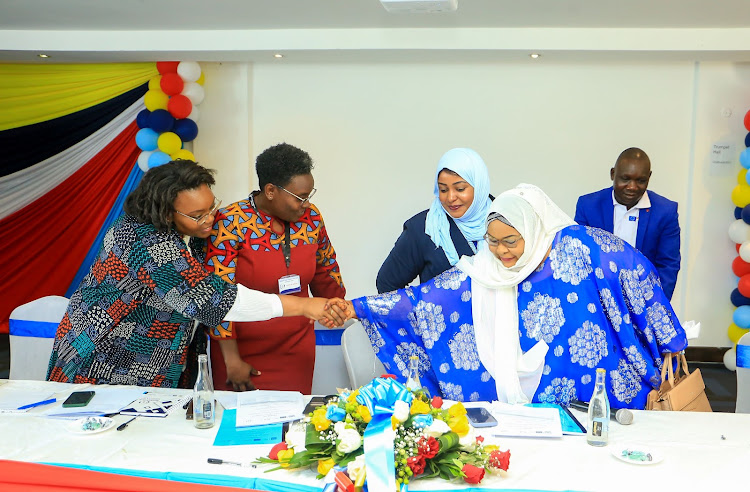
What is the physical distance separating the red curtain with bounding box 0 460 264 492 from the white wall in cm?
445

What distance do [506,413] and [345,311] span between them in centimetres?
78

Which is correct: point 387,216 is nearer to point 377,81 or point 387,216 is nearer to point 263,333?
point 377,81

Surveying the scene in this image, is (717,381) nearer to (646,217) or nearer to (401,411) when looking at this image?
(646,217)

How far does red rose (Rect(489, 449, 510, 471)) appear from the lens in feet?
5.71

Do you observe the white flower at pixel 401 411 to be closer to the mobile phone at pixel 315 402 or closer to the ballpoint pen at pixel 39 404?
the mobile phone at pixel 315 402

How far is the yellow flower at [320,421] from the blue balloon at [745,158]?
186 inches

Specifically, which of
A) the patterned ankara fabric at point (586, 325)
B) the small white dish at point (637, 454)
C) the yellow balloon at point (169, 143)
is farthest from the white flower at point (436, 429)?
the yellow balloon at point (169, 143)

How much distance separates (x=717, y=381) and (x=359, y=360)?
3.72 meters

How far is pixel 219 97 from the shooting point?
19.6ft

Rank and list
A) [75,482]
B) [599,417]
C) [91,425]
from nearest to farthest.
Answer: 1. [75,482]
2. [599,417]
3. [91,425]

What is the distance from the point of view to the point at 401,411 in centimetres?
167

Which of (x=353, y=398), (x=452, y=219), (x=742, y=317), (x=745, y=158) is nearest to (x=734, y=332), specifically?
(x=742, y=317)

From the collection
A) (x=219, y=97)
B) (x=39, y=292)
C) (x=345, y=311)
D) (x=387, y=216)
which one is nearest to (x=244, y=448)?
(x=345, y=311)

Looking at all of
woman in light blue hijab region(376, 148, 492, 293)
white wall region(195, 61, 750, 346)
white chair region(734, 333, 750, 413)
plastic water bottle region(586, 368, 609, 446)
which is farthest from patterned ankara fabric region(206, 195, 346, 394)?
white wall region(195, 61, 750, 346)
